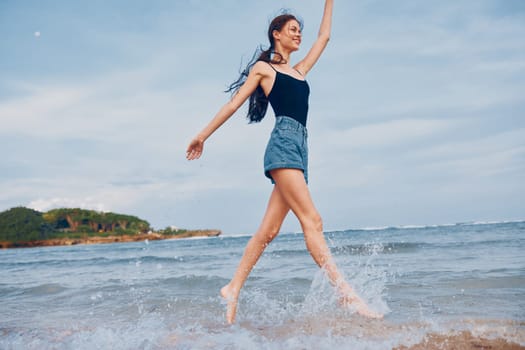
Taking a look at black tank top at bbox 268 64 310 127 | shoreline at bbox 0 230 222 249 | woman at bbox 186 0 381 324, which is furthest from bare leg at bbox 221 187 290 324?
shoreline at bbox 0 230 222 249

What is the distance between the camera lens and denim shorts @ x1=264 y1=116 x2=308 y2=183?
2990 mm

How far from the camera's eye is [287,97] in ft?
10.1

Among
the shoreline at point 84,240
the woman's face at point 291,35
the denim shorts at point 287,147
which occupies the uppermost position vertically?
the woman's face at point 291,35

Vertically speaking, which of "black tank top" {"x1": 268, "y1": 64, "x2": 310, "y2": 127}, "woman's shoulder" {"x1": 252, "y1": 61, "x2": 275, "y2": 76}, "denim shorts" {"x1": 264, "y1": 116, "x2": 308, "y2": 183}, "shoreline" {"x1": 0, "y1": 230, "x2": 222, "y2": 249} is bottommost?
"shoreline" {"x1": 0, "y1": 230, "x2": 222, "y2": 249}

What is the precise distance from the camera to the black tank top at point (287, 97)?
121 inches

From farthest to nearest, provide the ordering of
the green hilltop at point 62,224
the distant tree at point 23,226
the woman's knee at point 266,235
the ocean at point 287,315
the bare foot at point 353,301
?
the green hilltop at point 62,224, the distant tree at point 23,226, the woman's knee at point 266,235, the bare foot at point 353,301, the ocean at point 287,315

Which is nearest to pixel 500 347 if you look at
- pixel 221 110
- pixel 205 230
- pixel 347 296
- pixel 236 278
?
pixel 347 296

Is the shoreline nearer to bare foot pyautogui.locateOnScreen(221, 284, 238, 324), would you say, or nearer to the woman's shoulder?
bare foot pyautogui.locateOnScreen(221, 284, 238, 324)

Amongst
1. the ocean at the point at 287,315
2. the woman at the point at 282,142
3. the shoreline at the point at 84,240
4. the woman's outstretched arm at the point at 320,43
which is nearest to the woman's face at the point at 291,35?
the woman at the point at 282,142

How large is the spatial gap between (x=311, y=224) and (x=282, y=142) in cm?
58

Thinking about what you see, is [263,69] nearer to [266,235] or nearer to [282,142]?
[282,142]

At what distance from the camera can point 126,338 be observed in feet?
9.58

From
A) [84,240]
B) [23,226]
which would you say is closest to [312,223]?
[84,240]

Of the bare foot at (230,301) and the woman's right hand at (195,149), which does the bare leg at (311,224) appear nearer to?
the woman's right hand at (195,149)
